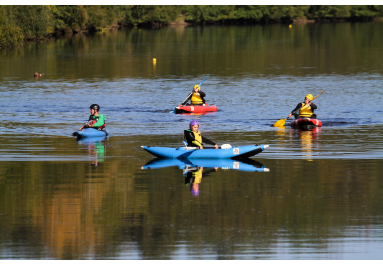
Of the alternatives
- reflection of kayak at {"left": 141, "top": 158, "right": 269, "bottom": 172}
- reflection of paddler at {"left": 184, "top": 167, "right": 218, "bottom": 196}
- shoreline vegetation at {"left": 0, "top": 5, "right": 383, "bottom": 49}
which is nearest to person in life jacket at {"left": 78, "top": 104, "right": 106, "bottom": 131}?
reflection of kayak at {"left": 141, "top": 158, "right": 269, "bottom": 172}

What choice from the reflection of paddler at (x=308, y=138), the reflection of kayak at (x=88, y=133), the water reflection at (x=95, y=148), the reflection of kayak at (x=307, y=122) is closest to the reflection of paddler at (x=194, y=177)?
the water reflection at (x=95, y=148)

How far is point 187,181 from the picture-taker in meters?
16.5

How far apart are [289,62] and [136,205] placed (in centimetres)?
5364

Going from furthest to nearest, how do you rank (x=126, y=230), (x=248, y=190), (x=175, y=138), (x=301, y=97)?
(x=301, y=97)
(x=175, y=138)
(x=248, y=190)
(x=126, y=230)

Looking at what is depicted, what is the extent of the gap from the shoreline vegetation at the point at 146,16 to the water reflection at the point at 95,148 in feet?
212

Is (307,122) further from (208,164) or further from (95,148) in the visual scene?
(95,148)

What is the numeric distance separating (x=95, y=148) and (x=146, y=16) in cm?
12688

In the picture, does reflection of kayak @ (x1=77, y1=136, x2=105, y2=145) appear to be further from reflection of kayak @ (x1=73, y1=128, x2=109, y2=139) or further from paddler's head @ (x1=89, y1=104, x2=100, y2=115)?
paddler's head @ (x1=89, y1=104, x2=100, y2=115)

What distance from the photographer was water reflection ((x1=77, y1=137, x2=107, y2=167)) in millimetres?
19953

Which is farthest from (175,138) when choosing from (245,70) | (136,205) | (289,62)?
(289,62)

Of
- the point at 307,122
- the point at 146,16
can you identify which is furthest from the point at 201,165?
the point at 146,16

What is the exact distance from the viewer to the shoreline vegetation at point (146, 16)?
93.2 m

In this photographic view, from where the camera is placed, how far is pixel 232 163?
19.1 metres

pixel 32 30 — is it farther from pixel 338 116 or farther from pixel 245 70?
pixel 338 116
